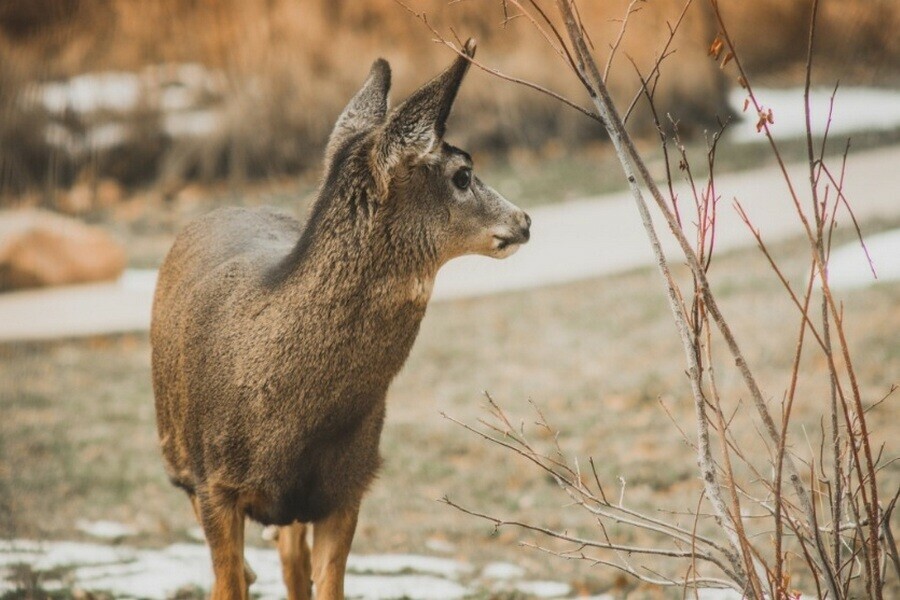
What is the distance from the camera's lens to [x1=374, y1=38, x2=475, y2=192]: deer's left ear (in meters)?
3.98

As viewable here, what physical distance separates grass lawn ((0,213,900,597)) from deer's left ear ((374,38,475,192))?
2776 millimetres

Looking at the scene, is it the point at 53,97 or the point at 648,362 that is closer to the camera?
the point at 648,362

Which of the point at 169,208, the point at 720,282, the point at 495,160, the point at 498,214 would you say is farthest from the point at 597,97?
the point at 495,160

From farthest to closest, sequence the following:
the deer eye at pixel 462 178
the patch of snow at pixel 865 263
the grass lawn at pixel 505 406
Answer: the patch of snow at pixel 865 263, the grass lawn at pixel 505 406, the deer eye at pixel 462 178

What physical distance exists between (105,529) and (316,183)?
2.58 meters

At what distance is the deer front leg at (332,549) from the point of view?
4.45 metres

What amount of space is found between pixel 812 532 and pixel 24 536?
486 centimetres

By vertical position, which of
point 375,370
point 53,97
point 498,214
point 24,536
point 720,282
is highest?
point 53,97

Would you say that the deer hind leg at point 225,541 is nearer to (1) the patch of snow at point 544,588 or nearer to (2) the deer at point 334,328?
(2) the deer at point 334,328

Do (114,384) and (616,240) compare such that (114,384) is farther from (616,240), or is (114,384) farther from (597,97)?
(597,97)

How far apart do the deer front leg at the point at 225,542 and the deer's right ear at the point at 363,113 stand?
1241 mm

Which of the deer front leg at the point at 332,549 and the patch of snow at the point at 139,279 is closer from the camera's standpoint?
the deer front leg at the point at 332,549

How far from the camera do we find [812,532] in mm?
3252

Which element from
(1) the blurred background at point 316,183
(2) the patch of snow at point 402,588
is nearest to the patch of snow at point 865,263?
(1) the blurred background at point 316,183
